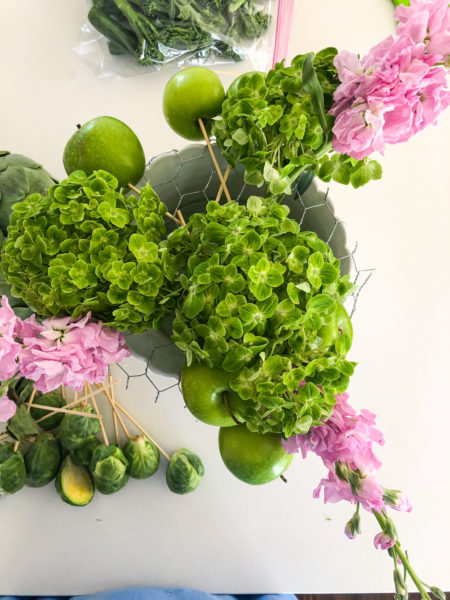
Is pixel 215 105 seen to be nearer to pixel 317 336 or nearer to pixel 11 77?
pixel 317 336

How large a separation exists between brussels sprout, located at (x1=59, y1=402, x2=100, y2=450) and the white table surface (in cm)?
6

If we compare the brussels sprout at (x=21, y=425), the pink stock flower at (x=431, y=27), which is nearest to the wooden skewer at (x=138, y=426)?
the brussels sprout at (x=21, y=425)

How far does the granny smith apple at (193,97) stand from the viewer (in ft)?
1.53

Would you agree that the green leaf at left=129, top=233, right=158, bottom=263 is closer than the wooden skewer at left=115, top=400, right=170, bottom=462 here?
Yes

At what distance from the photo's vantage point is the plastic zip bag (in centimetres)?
72

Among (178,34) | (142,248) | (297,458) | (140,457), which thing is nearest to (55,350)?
(142,248)

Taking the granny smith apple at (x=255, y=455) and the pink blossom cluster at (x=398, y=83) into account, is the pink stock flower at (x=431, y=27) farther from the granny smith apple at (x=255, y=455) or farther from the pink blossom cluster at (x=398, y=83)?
the granny smith apple at (x=255, y=455)

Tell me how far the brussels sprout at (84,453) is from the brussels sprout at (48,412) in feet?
0.17

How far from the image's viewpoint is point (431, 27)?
338 mm

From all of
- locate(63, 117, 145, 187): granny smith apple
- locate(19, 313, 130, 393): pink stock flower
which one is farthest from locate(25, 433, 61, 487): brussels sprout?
locate(63, 117, 145, 187): granny smith apple

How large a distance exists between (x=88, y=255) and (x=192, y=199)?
0.73 ft

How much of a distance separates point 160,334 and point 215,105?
0.88 feet

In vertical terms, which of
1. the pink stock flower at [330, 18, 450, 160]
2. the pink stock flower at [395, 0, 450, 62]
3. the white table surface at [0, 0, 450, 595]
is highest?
the pink stock flower at [395, 0, 450, 62]

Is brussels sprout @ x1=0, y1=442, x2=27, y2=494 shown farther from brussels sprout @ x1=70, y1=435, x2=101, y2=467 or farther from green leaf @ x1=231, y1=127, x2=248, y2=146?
green leaf @ x1=231, y1=127, x2=248, y2=146
